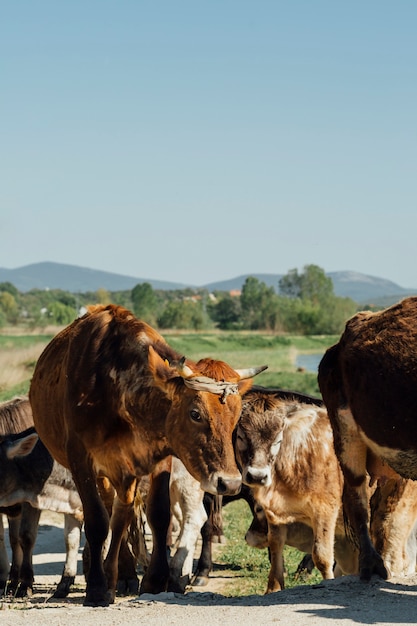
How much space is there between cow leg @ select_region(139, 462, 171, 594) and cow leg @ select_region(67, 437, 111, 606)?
387 millimetres

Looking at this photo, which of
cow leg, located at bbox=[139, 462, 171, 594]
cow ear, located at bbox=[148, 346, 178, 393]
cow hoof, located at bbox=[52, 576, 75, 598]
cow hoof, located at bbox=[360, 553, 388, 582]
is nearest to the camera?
cow hoof, located at bbox=[360, 553, 388, 582]

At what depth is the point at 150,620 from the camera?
745 cm

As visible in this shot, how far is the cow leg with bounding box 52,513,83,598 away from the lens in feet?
36.2

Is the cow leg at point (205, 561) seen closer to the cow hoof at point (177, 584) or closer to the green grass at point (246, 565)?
the green grass at point (246, 565)

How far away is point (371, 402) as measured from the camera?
851 cm

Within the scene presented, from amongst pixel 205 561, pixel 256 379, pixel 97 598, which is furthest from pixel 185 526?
pixel 256 379

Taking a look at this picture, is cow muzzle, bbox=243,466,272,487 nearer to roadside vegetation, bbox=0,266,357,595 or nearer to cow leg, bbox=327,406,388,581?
cow leg, bbox=327,406,388,581

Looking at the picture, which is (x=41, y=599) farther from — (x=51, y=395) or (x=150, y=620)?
(x=150, y=620)

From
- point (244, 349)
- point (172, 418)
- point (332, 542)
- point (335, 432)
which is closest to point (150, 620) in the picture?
point (172, 418)

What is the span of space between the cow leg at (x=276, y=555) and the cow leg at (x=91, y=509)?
2.05 meters

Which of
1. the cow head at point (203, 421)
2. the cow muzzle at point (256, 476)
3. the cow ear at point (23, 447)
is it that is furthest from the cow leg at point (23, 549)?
the cow head at point (203, 421)

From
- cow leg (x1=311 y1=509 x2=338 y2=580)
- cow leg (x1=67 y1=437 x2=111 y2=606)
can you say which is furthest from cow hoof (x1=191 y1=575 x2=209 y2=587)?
cow leg (x1=67 y1=437 x2=111 y2=606)

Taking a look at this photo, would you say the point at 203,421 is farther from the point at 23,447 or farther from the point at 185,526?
the point at 23,447

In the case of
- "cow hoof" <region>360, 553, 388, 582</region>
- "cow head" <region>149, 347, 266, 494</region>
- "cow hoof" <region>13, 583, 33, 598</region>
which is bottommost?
"cow hoof" <region>13, 583, 33, 598</region>
